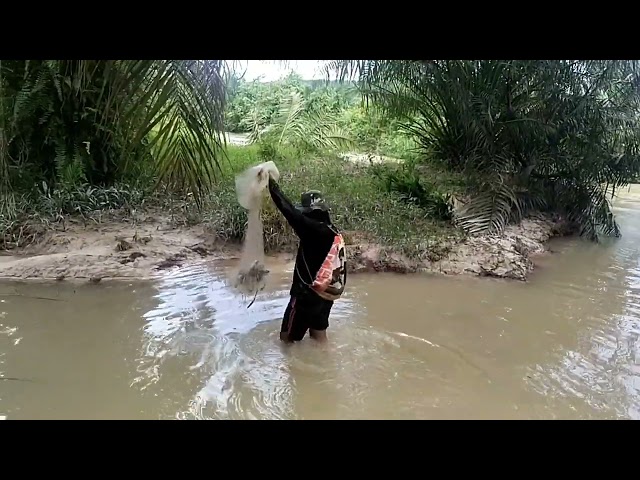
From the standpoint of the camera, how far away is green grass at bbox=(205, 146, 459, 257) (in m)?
7.80

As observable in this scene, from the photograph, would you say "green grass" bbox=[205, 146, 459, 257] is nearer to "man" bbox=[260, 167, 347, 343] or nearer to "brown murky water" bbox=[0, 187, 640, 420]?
"brown murky water" bbox=[0, 187, 640, 420]

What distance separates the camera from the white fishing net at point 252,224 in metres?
4.32

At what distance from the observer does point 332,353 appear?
16.0 ft

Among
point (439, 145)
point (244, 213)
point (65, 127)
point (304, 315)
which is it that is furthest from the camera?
point (439, 145)

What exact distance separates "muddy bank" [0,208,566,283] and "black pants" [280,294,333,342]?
256cm

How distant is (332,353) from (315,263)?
0.83 metres

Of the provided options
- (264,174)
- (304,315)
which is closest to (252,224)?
(264,174)

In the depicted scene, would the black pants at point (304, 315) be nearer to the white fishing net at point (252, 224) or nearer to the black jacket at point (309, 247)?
the black jacket at point (309, 247)

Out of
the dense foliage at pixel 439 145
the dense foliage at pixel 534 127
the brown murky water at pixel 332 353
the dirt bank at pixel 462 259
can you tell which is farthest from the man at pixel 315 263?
the dense foliage at pixel 534 127

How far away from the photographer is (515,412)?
4027 mm

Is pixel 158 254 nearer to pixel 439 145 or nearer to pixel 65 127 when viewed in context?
pixel 65 127

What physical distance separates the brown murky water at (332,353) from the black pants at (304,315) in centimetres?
17
